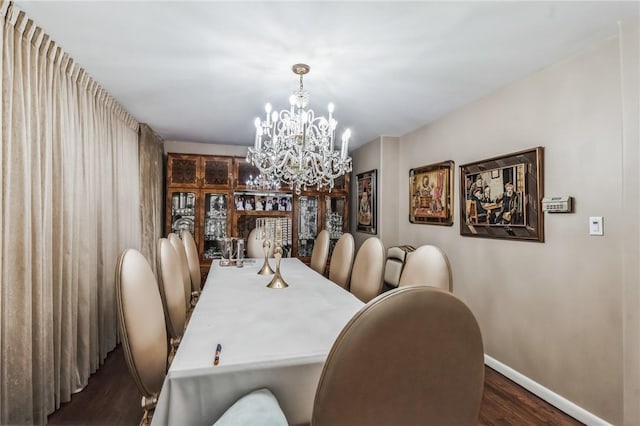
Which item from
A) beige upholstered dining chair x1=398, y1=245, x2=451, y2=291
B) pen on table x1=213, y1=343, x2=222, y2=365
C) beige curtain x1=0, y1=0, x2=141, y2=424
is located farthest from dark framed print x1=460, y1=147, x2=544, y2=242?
beige curtain x1=0, y1=0, x2=141, y2=424

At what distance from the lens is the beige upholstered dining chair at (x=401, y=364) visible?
29.1 inches

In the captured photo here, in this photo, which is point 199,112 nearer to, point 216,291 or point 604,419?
point 216,291

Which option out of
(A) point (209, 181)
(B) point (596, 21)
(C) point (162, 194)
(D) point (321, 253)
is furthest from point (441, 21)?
(C) point (162, 194)

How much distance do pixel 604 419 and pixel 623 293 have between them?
2.59 ft

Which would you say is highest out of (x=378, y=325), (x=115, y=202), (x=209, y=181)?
(x=209, y=181)

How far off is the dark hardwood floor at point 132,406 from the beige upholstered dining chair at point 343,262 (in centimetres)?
129

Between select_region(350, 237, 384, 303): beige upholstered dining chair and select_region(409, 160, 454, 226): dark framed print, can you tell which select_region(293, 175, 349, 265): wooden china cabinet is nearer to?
select_region(409, 160, 454, 226): dark framed print

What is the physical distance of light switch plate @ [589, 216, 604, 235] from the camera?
71.7 inches

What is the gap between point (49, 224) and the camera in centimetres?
188

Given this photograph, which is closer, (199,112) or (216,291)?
(216,291)

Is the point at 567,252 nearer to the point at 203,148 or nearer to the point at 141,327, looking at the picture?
the point at 141,327

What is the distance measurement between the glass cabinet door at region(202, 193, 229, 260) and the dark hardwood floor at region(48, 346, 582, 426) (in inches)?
88.4

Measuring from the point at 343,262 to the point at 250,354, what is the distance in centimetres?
179

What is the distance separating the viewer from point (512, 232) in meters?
2.38
